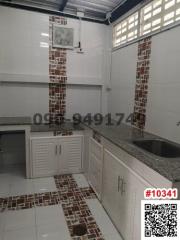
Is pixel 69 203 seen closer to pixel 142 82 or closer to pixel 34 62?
pixel 142 82

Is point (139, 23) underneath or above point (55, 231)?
above

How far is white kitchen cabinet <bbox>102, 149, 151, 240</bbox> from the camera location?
1496 mm

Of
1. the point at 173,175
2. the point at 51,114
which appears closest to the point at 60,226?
the point at 173,175

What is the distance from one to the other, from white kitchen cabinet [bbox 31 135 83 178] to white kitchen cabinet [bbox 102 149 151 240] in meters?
0.90

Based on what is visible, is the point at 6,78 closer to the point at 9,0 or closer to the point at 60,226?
the point at 9,0

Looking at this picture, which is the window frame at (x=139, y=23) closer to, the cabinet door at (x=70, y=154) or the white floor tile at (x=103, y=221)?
the cabinet door at (x=70, y=154)

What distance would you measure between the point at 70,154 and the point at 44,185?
0.59m

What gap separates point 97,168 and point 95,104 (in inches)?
57.5

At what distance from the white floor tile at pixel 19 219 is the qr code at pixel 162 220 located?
3.92 feet

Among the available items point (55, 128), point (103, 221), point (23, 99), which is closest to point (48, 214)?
point (103, 221)

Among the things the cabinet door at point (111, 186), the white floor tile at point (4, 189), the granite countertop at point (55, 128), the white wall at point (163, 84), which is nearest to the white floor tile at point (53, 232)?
the cabinet door at point (111, 186)

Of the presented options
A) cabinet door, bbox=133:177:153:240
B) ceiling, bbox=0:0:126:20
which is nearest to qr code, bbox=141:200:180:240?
cabinet door, bbox=133:177:153:240

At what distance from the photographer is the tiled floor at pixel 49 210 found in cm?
181

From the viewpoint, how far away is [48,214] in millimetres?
2068
